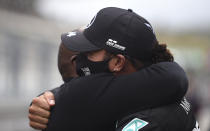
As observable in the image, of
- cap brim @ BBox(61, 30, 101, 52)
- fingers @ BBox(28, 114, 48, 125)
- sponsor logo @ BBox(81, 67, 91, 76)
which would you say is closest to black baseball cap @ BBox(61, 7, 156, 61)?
cap brim @ BBox(61, 30, 101, 52)

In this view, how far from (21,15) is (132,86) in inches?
652

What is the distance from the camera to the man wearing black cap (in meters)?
2.66

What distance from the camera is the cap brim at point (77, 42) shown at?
108 inches

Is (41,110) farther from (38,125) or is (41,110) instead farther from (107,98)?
(107,98)

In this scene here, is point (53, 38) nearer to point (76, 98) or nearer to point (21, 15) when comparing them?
point (21, 15)

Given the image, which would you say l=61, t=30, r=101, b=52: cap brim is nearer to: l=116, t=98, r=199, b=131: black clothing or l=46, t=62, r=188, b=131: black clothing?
l=46, t=62, r=188, b=131: black clothing

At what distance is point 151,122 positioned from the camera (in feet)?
8.57

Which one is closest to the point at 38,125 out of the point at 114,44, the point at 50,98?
the point at 50,98

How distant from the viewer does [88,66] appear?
2762 mm

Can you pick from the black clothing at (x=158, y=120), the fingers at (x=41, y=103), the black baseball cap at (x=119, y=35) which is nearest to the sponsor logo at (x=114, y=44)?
the black baseball cap at (x=119, y=35)

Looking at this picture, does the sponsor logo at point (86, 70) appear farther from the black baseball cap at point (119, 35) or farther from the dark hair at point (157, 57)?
the dark hair at point (157, 57)

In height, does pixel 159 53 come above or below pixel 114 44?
below

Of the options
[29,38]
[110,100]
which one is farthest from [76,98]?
[29,38]

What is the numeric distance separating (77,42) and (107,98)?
0.38m
